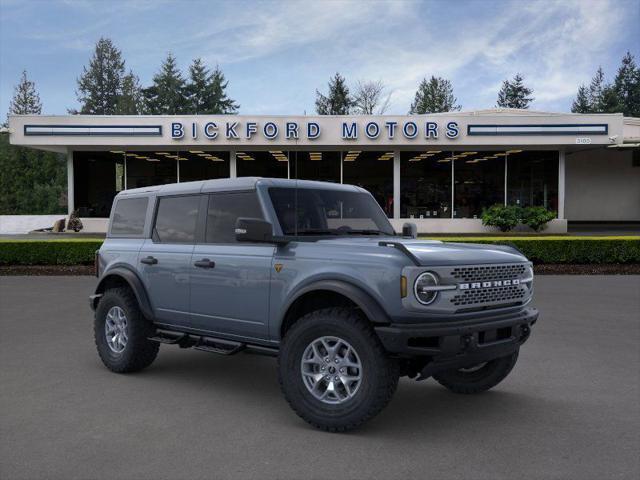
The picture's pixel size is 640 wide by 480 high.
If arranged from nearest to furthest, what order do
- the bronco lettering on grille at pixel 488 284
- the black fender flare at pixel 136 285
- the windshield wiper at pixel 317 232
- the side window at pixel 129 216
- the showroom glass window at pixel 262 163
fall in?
the bronco lettering on grille at pixel 488 284, the windshield wiper at pixel 317 232, the black fender flare at pixel 136 285, the side window at pixel 129 216, the showroom glass window at pixel 262 163

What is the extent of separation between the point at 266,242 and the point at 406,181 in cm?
2406

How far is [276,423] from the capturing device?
477 centimetres

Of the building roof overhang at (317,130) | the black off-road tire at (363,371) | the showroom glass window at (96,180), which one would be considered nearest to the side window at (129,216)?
the black off-road tire at (363,371)

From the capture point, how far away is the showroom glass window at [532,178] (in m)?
28.2

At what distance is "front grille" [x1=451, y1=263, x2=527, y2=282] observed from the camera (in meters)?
4.48

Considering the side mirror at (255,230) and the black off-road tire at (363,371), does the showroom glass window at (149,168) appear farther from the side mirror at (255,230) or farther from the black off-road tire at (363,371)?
the black off-road tire at (363,371)

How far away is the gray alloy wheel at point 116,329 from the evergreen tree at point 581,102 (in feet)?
284

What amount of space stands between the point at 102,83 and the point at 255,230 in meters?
88.5

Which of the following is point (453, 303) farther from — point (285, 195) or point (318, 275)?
point (285, 195)

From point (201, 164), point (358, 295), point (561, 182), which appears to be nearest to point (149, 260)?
point (358, 295)

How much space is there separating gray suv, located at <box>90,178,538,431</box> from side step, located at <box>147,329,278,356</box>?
2 cm

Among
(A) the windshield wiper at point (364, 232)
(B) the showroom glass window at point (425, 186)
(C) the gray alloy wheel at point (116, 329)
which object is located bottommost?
(C) the gray alloy wheel at point (116, 329)

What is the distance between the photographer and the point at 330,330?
454 cm

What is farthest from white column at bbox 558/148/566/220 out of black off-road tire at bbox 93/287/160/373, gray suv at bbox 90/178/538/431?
black off-road tire at bbox 93/287/160/373
